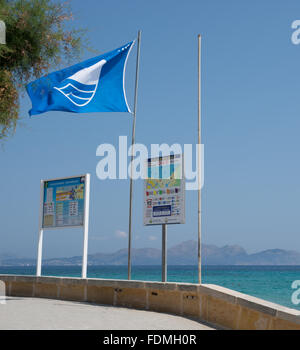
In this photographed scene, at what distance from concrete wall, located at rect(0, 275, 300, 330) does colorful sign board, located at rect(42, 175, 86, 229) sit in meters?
1.60

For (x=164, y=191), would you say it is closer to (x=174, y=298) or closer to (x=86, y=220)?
(x=174, y=298)

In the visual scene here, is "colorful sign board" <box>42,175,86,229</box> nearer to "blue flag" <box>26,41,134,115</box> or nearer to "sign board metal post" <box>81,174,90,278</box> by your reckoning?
"sign board metal post" <box>81,174,90,278</box>

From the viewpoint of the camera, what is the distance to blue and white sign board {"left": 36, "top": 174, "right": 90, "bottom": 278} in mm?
12336

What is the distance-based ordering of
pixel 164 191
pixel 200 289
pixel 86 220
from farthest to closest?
pixel 86 220, pixel 164 191, pixel 200 289

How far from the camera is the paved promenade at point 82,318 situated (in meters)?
7.47

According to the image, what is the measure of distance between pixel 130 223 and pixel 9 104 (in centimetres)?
396

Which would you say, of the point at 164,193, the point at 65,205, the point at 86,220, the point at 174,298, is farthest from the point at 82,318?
the point at 65,205

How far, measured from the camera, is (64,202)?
1303 centimetres

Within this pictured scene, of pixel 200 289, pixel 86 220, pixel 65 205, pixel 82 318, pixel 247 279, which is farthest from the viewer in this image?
pixel 247 279

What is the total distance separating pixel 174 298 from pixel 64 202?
195 inches
